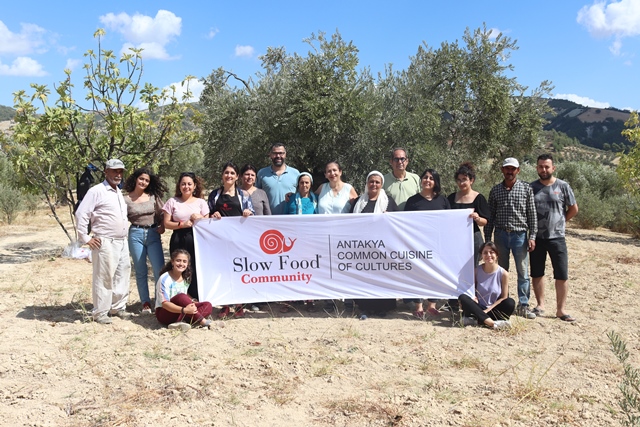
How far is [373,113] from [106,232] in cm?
514

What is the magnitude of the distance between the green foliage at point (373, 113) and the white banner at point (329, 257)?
2.83 metres

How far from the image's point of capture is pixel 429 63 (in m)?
10.4

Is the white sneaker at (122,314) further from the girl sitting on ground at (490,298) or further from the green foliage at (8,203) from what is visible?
the green foliage at (8,203)

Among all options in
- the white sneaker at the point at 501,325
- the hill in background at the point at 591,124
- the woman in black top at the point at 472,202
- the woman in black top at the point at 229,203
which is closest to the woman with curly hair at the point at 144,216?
the woman in black top at the point at 229,203

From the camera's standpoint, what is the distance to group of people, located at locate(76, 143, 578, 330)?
6.11 m

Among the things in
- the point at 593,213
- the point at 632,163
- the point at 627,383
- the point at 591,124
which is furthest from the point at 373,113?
the point at 591,124

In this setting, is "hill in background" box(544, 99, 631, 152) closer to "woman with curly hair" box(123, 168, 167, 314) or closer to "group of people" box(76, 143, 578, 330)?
"group of people" box(76, 143, 578, 330)

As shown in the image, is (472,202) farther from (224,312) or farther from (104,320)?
(104,320)

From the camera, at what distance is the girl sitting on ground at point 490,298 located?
618cm

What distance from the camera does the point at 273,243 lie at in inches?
264

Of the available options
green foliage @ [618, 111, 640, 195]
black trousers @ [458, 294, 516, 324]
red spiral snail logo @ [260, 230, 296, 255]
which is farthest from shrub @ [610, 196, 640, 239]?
red spiral snail logo @ [260, 230, 296, 255]

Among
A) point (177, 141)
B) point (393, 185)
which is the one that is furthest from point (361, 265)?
point (177, 141)

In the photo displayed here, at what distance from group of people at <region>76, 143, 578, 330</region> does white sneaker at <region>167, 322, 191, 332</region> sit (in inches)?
0.5

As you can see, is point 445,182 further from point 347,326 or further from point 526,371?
point 526,371
